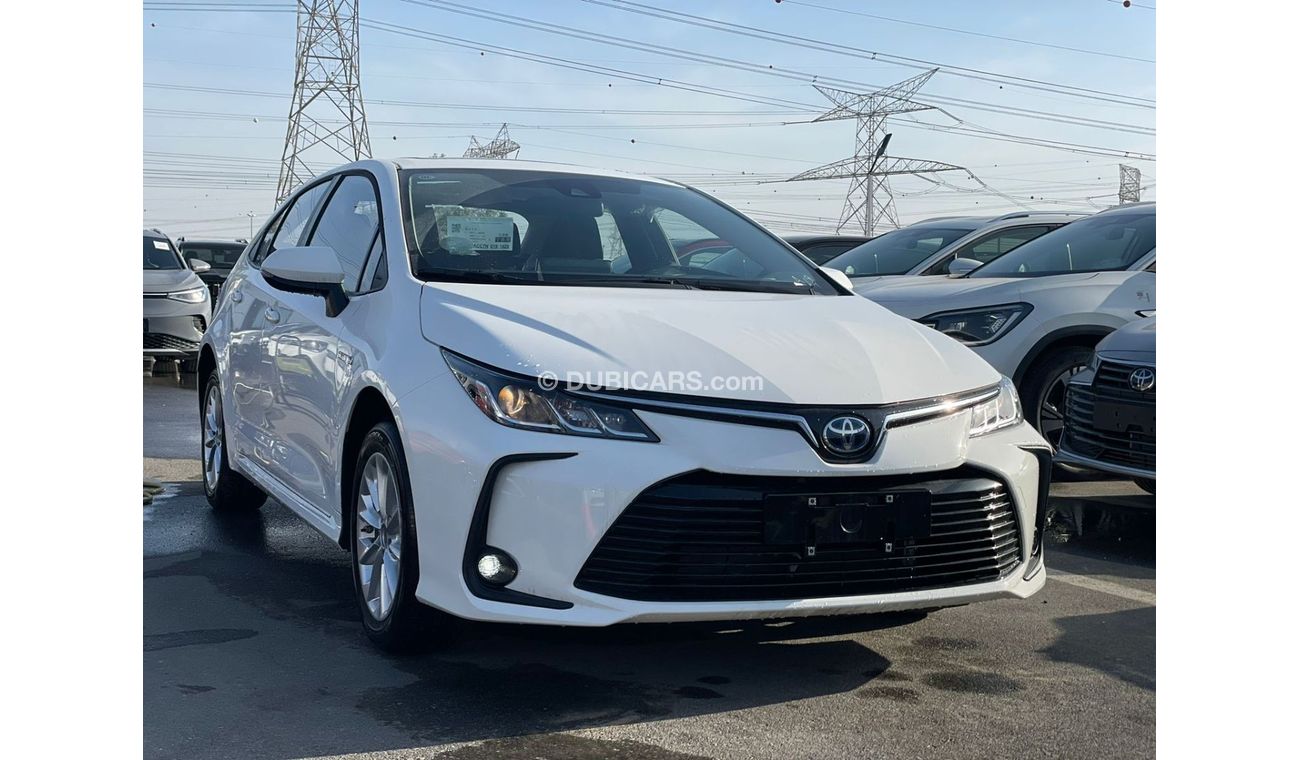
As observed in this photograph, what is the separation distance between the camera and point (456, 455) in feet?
11.3

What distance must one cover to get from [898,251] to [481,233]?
648cm

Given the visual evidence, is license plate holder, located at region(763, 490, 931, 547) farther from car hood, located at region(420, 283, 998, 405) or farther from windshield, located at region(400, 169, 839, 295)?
windshield, located at region(400, 169, 839, 295)

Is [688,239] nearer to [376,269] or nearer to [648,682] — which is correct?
[376,269]

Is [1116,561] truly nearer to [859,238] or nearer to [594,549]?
[594,549]

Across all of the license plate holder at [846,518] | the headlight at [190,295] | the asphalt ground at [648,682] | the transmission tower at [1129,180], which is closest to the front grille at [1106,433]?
the asphalt ground at [648,682]

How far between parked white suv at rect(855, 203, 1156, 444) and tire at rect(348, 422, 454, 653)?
13.7ft

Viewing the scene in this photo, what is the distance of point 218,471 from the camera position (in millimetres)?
6293

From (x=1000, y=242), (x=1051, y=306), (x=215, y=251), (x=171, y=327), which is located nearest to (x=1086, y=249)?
(x=1051, y=306)

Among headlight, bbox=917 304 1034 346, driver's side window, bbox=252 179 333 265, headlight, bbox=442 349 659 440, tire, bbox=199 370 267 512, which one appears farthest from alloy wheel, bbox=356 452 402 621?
headlight, bbox=917 304 1034 346

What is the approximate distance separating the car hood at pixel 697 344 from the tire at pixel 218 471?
2661 millimetres

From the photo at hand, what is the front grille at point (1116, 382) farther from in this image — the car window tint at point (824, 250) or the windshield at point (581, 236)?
the car window tint at point (824, 250)

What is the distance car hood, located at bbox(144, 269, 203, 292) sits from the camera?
1412 cm

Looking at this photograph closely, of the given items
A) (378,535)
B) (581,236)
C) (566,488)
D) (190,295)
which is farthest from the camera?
(190,295)

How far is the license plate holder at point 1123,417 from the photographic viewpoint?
5.89 m
